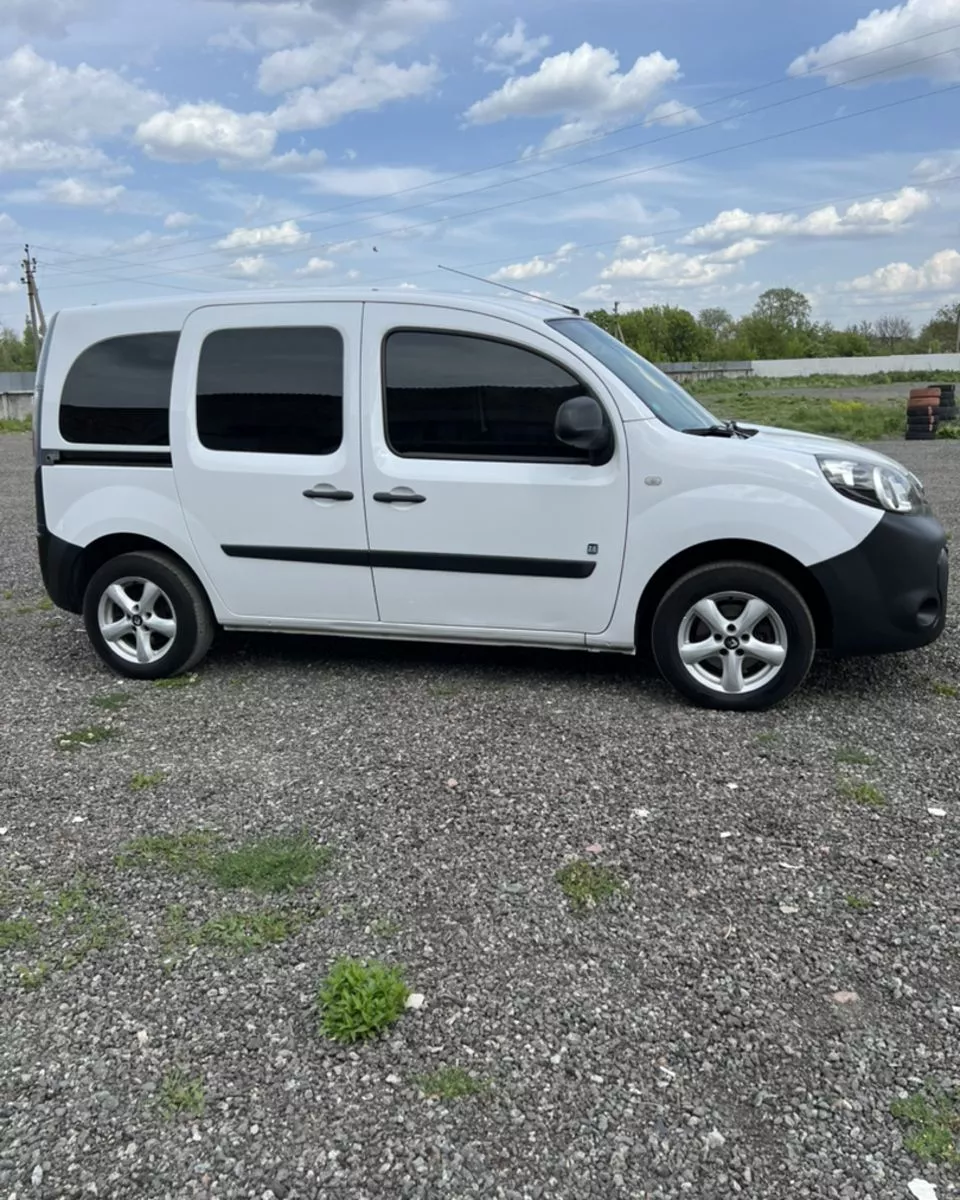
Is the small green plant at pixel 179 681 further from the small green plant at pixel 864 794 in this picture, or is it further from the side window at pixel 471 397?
the small green plant at pixel 864 794

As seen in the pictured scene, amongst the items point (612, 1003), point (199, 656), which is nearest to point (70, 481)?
point (199, 656)

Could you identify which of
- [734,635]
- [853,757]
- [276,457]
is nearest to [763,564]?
[734,635]

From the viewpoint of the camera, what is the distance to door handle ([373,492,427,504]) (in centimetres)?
534

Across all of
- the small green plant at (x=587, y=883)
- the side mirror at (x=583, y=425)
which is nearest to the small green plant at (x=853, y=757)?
the small green plant at (x=587, y=883)

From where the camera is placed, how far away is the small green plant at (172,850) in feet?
12.3

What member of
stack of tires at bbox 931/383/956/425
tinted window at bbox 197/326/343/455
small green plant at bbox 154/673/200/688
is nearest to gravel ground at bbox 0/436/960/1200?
small green plant at bbox 154/673/200/688

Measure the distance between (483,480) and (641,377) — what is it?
3.41 ft

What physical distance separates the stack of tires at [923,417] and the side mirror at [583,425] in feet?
61.5

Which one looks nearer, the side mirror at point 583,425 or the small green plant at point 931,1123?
the small green plant at point 931,1123

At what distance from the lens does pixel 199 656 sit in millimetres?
5988

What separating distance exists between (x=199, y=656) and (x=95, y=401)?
1.50 m

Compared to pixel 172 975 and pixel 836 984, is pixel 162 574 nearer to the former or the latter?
pixel 172 975

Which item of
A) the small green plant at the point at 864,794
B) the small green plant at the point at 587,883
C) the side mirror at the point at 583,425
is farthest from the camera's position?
the side mirror at the point at 583,425

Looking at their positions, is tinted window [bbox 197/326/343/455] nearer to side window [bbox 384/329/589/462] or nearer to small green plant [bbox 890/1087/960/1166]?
side window [bbox 384/329/589/462]
